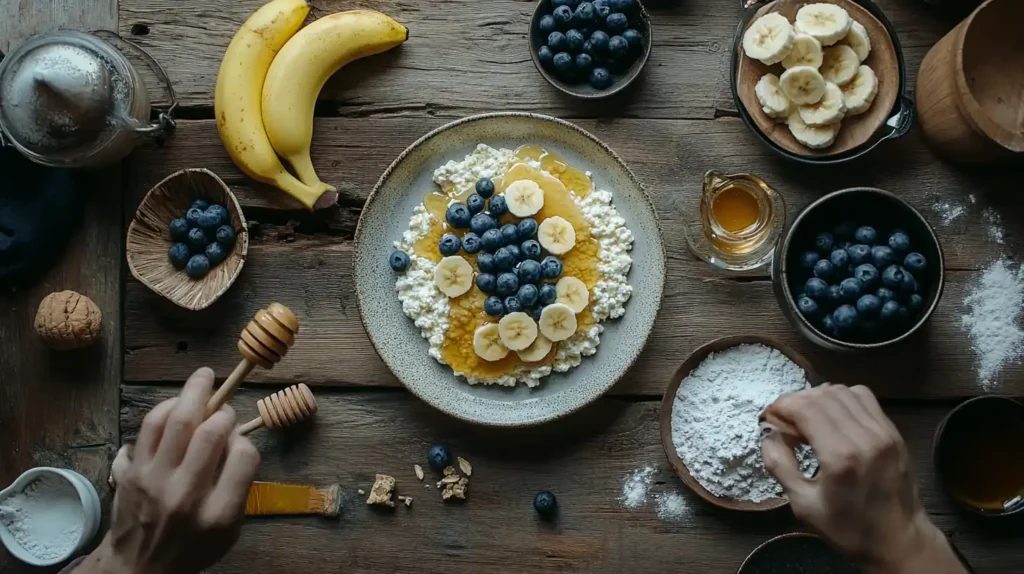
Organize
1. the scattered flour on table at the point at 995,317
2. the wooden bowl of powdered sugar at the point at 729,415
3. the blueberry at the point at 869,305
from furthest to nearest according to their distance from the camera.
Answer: the scattered flour on table at the point at 995,317, the wooden bowl of powdered sugar at the point at 729,415, the blueberry at the point at 869,305

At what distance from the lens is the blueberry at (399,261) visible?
204cm

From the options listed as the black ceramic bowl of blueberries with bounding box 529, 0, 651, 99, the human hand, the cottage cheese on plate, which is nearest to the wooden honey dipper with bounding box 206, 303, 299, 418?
the human hand

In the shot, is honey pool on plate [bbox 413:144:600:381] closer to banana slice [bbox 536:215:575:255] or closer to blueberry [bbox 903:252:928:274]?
banana slice [bbox 536:215:575:255]

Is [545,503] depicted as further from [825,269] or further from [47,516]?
[47,516]

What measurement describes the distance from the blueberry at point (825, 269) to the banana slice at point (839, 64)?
17.7 inches

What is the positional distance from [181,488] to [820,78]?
64.9 inches

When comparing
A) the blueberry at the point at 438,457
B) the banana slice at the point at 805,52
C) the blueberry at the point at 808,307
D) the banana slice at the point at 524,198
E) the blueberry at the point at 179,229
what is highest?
the banana slice at the point at 805,52

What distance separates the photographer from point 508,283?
198 centimetres

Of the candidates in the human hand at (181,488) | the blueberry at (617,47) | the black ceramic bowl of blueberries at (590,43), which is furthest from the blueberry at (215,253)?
the blueberry at (617,47)

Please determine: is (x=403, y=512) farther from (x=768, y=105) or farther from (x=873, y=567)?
(x=768, y=105)

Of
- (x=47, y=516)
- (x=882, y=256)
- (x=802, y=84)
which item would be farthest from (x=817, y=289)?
(x=47, y=516)

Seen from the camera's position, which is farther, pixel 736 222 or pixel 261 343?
pixel 736 222

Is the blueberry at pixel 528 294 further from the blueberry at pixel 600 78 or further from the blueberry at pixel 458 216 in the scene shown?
the blueberry at pixel 600 78

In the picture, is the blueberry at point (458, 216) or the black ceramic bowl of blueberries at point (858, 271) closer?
the black ceramic bowl of blueberries at point (858, 271)
